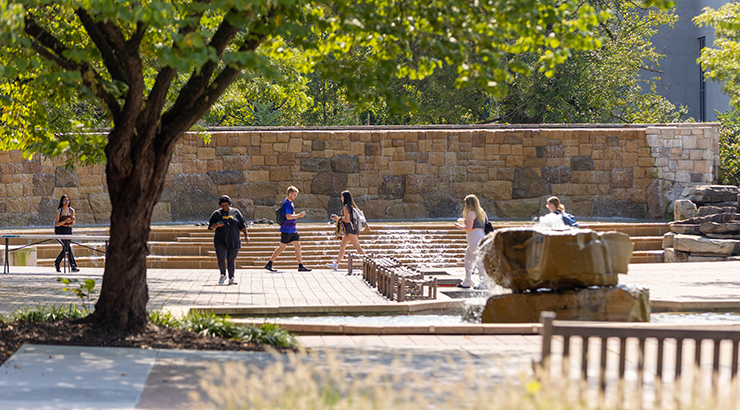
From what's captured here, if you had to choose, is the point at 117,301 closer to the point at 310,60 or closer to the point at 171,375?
the point at 171,375

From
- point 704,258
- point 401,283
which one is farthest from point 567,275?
point 704,258

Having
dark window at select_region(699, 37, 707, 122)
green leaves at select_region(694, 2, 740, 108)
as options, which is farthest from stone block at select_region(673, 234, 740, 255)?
dark window at select_region(699, 37, 707, 122)

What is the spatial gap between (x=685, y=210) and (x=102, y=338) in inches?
570

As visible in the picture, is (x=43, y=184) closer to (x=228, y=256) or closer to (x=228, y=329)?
(x=228, y=256)

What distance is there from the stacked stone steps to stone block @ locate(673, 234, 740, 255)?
643 millimetres

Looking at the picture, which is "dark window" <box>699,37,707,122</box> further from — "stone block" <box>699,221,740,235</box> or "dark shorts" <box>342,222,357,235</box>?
"dark shorts" <box>342,222,357,235</box>

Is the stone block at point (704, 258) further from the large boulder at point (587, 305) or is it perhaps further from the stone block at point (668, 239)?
the large boulder at point (587, 305)

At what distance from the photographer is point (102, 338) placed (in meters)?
6.34

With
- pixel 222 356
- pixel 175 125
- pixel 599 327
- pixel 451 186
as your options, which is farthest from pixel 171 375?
pixel 451 186

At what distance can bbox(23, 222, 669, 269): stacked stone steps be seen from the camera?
616 inches

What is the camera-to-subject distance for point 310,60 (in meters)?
7.30

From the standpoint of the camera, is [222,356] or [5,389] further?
[222,356]

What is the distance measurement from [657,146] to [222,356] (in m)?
18.5

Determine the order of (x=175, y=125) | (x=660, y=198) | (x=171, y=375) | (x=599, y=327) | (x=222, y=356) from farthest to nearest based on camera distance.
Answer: (x=660, y=198) → (x=175, y=125) → (x=222, y=356) → (x=171, y=375) → (x=599, y=327)
